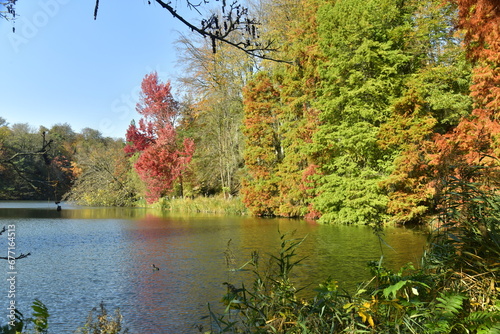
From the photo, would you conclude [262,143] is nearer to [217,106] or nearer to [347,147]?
[217,106]

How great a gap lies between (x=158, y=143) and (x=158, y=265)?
64.5 feet

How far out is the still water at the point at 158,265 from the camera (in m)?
5.74

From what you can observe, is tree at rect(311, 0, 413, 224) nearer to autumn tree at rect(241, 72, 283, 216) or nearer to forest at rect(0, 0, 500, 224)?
forest at rect(0, 0, 500, 224)

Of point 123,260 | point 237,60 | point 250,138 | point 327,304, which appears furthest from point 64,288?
point 237,60

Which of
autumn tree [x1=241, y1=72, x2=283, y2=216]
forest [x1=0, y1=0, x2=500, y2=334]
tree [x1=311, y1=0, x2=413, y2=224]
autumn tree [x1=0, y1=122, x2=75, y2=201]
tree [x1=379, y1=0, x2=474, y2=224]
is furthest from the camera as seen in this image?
autumn tree [x1=241, y1=72, x2=283, y2=216]

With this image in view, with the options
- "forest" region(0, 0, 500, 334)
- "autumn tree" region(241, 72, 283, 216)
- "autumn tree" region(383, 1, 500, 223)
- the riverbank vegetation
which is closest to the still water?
"forest" region(0, 0, 500, 334)

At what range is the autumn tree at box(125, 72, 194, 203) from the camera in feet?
90.8

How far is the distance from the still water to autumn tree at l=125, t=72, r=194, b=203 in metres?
12.7

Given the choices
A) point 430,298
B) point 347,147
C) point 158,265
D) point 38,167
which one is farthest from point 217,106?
point 430,298

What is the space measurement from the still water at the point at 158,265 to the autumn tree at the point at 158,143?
12.7m

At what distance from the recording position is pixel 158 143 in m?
27.8

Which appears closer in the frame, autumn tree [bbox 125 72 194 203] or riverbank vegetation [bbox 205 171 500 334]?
riverbank vegetation [bbox 205 171 500 334]

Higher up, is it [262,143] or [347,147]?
[262,143]

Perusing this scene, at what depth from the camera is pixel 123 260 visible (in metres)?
9.48
